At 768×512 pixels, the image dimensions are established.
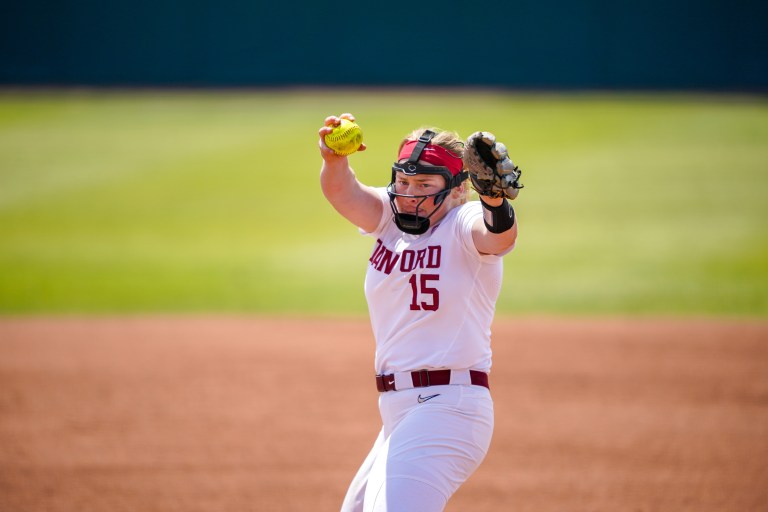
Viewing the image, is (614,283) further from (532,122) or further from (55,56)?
(55,56)

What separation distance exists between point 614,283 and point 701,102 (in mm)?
12602

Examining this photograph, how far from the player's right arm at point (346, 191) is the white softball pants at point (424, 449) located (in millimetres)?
821

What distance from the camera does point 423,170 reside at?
12.0 feet

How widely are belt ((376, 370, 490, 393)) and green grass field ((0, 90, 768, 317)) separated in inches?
276

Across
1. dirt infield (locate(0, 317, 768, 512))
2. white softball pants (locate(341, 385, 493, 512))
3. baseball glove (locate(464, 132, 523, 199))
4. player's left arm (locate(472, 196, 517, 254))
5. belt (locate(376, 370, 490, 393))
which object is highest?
baseball glove (locate(464, 132, 523, 199))

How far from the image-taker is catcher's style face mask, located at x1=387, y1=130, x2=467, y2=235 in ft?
12.0

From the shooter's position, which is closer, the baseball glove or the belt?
the baseball glove

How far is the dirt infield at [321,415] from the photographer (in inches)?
220

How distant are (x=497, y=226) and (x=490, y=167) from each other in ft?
0.75

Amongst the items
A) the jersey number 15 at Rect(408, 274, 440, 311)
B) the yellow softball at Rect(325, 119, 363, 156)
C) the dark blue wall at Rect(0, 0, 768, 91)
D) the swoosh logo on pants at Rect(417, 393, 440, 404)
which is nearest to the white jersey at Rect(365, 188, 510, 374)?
the jersey number 15 at Rect(408, 274, 440, 311)

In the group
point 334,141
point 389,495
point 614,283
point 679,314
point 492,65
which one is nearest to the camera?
point 389,495

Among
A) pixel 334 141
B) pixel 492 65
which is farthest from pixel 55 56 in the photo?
pixel 334 141

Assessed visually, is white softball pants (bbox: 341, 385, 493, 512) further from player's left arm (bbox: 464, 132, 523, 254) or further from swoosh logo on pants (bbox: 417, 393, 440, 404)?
player's left arm (bbox: 464, 132, 523, 254)

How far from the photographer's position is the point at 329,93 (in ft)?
79.4
